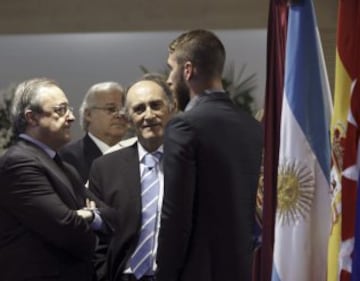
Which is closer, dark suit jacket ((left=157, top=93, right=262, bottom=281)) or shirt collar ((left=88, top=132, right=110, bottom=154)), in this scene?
dark suit jacket ((left=157, top=93, right=262, bottom=281))

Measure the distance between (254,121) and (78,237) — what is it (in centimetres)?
83

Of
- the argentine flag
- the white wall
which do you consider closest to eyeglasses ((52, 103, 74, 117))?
→ the argentine flag

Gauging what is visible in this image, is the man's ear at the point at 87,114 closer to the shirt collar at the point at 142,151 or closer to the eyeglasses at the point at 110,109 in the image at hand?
the eyeglasses at the point at 110,109

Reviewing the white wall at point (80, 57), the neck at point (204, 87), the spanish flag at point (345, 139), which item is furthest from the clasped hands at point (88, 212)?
the white wall at point (80, 57)

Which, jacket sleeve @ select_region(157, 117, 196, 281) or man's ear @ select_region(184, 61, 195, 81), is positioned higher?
man's ear @ select_region(184, 61, 195, 81)

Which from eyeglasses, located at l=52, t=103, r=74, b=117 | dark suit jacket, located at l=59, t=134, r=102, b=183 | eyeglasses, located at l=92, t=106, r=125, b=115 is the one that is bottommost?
dark suit jacket, located at l=59, t=134, r=102, b=183

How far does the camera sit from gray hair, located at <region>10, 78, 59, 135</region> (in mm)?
3848

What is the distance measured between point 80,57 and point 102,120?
214 centimetres

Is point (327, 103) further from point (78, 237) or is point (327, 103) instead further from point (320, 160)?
point (78, 237)

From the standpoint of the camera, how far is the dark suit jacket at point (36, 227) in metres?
3.61

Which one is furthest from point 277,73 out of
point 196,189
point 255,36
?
point 255,36

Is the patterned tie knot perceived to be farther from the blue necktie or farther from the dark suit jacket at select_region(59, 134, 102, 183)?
the dark suit jacket at select_region(59, 134, 102, 183)

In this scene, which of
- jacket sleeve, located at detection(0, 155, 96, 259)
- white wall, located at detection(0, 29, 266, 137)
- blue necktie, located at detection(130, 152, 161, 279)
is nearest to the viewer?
jacket sleeve, located at detection(0, 155, 96, 259)

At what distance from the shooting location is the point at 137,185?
386 centimetres
